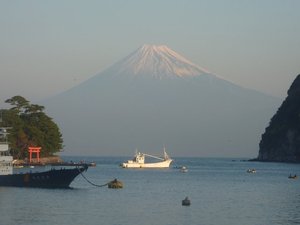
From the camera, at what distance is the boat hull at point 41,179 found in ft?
281

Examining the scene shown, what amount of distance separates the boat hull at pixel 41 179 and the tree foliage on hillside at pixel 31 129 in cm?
8240

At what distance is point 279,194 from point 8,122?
295ft

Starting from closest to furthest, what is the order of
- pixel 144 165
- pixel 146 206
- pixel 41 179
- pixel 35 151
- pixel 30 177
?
pixel 146 206 → pixel 30 177 → pixel 41 179 → pixel 35 151 → pixel 144 165

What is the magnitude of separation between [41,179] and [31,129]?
87.7 metres

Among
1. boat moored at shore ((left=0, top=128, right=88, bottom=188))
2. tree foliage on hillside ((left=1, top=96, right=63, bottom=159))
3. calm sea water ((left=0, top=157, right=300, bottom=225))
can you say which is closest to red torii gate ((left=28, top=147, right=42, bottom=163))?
tree foliage on hillside ((left=1, top=96, right=63, bottom=159))

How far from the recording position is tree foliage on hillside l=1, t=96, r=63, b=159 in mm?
169750

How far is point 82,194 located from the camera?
8025cm

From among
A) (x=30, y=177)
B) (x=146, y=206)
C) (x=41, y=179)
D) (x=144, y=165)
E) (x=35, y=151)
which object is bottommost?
(x=146, y=206)

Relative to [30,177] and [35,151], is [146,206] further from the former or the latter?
[35,151]

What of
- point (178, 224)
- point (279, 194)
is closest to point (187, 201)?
point (178, 224)

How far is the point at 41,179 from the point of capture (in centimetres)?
8638

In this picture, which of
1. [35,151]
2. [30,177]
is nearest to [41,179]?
[30,177]

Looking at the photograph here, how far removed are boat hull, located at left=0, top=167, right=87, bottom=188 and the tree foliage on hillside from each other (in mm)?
82403

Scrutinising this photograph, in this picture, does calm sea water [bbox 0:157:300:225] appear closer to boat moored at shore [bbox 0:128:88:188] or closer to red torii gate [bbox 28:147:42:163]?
boat moored at shore [bbox 0:128:88:188]
